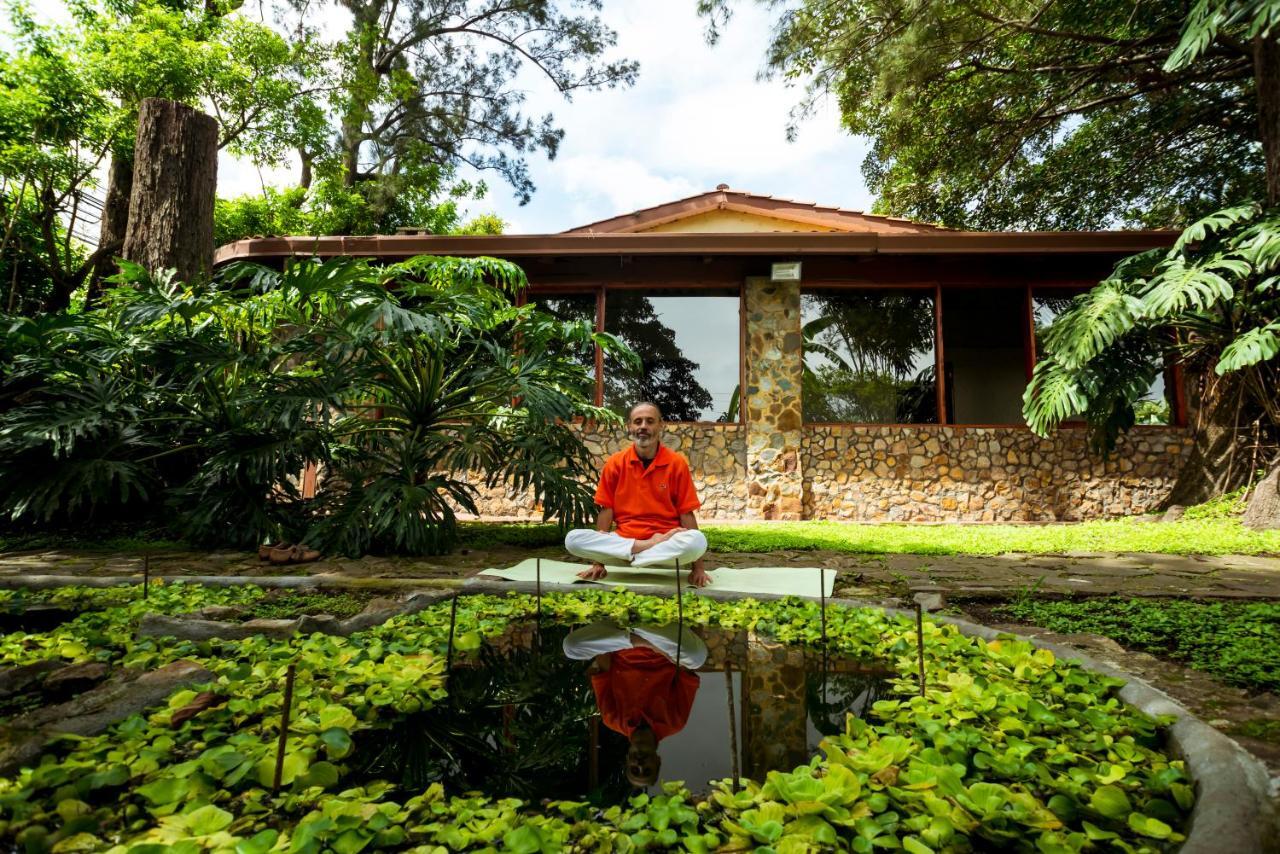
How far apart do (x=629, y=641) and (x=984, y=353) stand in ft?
26.2

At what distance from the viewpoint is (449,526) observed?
500 centimetres

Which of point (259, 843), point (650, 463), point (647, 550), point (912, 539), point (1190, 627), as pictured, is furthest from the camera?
point (912, 539)

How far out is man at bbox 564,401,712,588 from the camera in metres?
3.83

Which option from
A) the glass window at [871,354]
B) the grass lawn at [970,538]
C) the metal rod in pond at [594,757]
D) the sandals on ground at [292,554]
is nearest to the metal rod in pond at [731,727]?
the metal rod in pond at [594,757]

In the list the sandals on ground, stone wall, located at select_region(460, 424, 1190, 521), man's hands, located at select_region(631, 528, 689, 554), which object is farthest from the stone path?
stone wall, located at select_region(460, 424, 1190, 521)

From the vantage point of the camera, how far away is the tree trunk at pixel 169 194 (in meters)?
6.95

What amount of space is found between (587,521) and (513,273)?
2.42 m

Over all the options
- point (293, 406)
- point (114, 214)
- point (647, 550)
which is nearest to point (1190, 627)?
point (647, 550)

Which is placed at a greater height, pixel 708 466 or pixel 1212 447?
pixel 1212 447

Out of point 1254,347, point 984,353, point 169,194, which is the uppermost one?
point 169,194

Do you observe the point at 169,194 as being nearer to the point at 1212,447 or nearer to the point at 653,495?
the point at 653,495

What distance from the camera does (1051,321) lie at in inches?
344

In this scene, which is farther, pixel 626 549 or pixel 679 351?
pixel 679 351

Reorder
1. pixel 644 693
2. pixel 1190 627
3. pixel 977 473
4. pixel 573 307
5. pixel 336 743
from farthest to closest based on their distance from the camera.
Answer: pixel 573 307
pixel 977 473
pixel 1190 627
pixel 644 693
pixel 336 743
